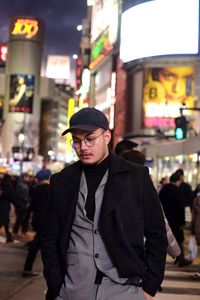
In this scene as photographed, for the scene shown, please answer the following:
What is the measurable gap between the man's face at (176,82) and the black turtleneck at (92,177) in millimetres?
42957

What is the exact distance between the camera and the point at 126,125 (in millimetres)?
53781

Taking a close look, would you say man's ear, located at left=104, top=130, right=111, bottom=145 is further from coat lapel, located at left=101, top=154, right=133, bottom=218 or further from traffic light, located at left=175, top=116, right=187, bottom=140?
traffic light, located at left=175, top=116, right=187, bottom=140

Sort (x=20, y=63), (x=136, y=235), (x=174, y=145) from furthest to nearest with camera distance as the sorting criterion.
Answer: (x=20, y=63)
(x=174, y=145)
(x=136, y=235)

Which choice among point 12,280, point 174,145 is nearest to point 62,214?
point 12,280

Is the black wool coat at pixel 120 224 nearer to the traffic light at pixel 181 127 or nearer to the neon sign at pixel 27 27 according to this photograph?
the traffic light at pixel 181 127

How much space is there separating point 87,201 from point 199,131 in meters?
33.7

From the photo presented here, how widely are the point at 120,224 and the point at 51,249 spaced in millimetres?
402

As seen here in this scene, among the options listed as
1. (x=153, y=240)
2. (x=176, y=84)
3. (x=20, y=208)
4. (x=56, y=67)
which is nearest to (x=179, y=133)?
(x=20, y=208)

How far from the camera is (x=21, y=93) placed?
148 meters

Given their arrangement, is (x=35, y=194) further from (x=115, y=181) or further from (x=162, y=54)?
(x=162, y=54)

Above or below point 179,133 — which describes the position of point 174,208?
below

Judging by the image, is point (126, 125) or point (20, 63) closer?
point (126, 125)

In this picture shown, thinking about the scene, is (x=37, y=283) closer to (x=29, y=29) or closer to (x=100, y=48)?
(x=100, y=48)

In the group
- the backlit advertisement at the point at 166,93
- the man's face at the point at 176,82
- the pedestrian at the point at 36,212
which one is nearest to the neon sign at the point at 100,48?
the backlit advertisement at the point at 166,93
